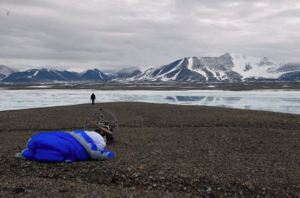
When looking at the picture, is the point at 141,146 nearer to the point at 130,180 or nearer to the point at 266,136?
the point at 130,180

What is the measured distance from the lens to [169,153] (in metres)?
13.2

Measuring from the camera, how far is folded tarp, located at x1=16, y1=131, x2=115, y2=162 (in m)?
10.9

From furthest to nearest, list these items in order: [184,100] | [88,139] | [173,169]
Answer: [184,100]
[88,139]
[173,169]

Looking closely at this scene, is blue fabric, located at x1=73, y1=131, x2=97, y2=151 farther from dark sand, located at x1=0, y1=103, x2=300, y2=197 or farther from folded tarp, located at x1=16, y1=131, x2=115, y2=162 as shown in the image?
dark sand, located at x1=0, y1=103, x2=300, y2=197

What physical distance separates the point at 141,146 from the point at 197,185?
5639mm

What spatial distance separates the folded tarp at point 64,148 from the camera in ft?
35.7

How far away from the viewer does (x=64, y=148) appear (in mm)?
10969

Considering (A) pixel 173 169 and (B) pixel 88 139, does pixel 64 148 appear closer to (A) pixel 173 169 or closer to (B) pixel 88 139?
(B) pixel 88 139

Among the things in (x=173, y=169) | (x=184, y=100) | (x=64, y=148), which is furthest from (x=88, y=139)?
(x=184, y=100)

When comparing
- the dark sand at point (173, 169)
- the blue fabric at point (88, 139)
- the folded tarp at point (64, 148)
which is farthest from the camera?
the blue fabric at point (88, 139)

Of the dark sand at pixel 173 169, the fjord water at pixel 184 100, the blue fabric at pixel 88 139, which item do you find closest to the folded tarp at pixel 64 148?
the blue fabric at pixel 88 139

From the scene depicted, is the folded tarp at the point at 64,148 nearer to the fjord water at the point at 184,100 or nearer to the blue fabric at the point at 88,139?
the blue fabric at the point at 88,139

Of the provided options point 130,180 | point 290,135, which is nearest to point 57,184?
point 130,180

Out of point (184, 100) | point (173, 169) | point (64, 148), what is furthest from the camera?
point (184, 100)
